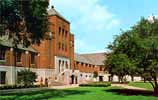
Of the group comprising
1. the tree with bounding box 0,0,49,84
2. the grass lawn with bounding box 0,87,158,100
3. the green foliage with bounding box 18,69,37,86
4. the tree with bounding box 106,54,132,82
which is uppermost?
the tree with bounding box 0,0,49,84

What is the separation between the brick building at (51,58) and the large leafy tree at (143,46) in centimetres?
1735

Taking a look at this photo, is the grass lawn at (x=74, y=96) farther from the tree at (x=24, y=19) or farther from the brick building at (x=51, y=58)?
the brick building at (x=51, y=58)

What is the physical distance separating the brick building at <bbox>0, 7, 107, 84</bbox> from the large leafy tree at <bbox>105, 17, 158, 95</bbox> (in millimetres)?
17352

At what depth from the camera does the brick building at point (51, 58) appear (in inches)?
2135

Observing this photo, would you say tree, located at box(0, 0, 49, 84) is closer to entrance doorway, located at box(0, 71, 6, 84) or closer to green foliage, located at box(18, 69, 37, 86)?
green foliage, located at box(18, 69, 37, 86)

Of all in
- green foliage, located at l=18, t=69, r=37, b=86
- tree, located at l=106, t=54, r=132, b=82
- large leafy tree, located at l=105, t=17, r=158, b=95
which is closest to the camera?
large leafy tree, located at l=105, t=17, r=158, b=95

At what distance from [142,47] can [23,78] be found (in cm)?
2326

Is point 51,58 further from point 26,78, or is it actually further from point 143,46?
point 143,46

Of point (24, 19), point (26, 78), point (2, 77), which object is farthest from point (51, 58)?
point (24, 19)

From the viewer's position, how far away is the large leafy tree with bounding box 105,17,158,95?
3653cm

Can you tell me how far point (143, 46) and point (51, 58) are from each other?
37.8 meters

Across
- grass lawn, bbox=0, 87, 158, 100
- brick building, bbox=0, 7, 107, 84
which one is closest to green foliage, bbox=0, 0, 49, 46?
grass lawn, bbox=0, 87, 158, 100

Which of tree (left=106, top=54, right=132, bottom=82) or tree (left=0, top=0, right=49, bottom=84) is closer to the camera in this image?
tree (left=0, top=0, right=49, bottom=84)

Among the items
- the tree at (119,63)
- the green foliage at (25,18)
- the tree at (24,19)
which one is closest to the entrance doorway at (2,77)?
the tree at (119,63)
